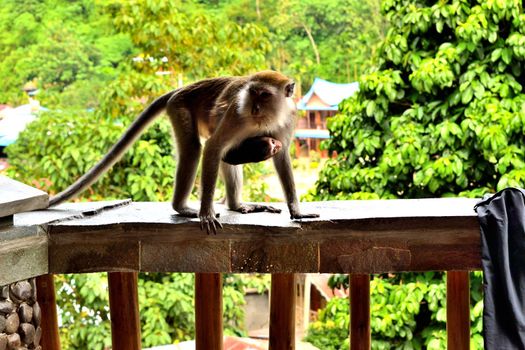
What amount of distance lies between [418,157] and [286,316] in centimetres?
267

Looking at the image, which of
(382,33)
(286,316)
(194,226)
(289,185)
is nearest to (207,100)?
(289,185)

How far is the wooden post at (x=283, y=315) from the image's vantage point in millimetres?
1901

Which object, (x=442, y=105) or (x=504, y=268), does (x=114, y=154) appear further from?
(x=442, y=105)

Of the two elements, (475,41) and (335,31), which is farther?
(335,31)

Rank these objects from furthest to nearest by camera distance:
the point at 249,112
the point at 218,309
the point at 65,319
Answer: the point at 65,319, the point at 249,112, the point at 218,309

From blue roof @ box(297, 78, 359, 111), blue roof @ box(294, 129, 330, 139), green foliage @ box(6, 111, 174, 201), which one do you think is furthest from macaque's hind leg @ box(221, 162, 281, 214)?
blue roof @ box(297, 78, 359, 111)

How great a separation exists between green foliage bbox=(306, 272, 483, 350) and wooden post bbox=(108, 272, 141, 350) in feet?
8.13

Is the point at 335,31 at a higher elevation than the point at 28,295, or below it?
higher

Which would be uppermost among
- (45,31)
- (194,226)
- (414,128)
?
(45,31)

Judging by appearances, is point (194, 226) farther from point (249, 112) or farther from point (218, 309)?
point (249, 112)

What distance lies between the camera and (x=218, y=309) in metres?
1.89

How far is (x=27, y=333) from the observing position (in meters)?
1.77

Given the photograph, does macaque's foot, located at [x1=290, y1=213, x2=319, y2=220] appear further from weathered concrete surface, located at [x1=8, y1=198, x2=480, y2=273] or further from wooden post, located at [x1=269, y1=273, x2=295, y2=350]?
wooden post, located at [x1=269, y1=273, x2=295, y2=350]

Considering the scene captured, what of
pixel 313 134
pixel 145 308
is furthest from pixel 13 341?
pixel 313 134
